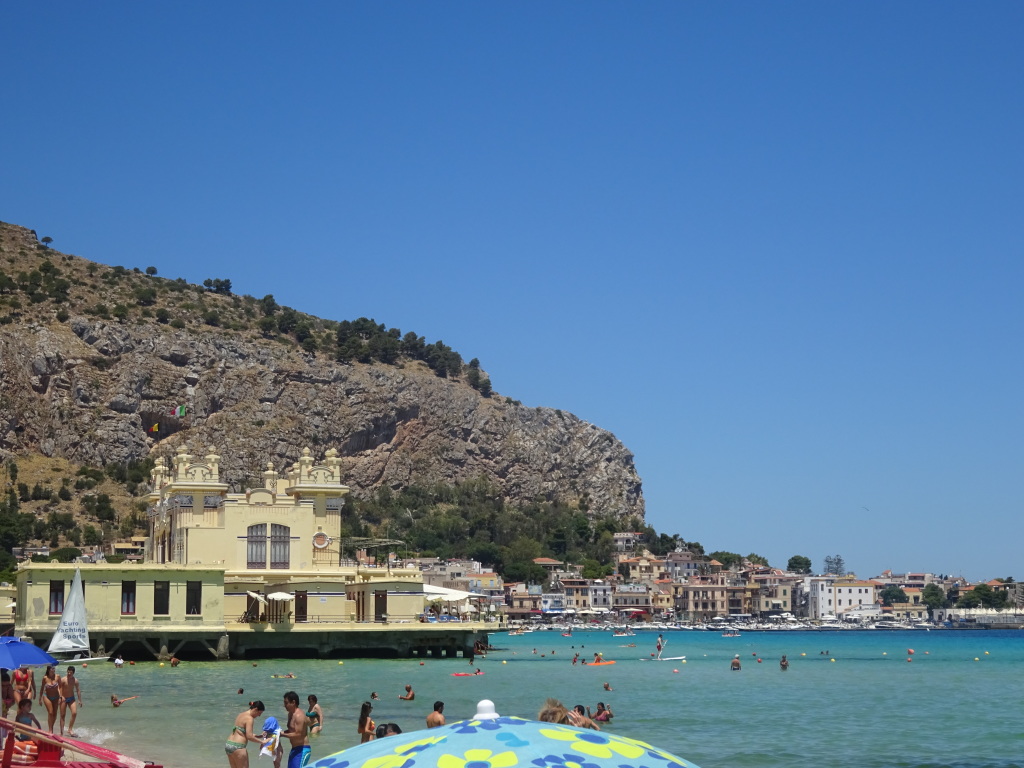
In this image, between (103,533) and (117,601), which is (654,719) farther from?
(103,533)

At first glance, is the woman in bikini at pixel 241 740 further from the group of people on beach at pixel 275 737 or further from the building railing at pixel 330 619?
the building railing at pixel 330 619

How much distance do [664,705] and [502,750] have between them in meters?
33.0

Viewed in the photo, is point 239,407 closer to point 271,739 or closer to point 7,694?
point 7,694

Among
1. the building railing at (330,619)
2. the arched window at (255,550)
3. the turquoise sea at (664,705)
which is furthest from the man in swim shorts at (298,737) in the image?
the arched window at (255,550)

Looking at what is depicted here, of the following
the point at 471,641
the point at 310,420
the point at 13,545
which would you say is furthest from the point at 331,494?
the point at 310,420

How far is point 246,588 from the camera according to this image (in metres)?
58.6

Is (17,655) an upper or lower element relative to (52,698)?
upper

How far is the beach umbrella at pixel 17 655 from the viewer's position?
66.7ft

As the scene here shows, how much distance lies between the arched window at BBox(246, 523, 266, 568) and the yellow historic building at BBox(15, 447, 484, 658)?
44 millimetres

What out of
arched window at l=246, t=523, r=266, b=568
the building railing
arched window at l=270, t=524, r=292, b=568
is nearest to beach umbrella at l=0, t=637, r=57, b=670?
the building railing

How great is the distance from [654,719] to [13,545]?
9315 centimetres

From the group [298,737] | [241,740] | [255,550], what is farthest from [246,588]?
[298,737]

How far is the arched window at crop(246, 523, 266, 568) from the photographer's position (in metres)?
60.5

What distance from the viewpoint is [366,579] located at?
60.2 meters
